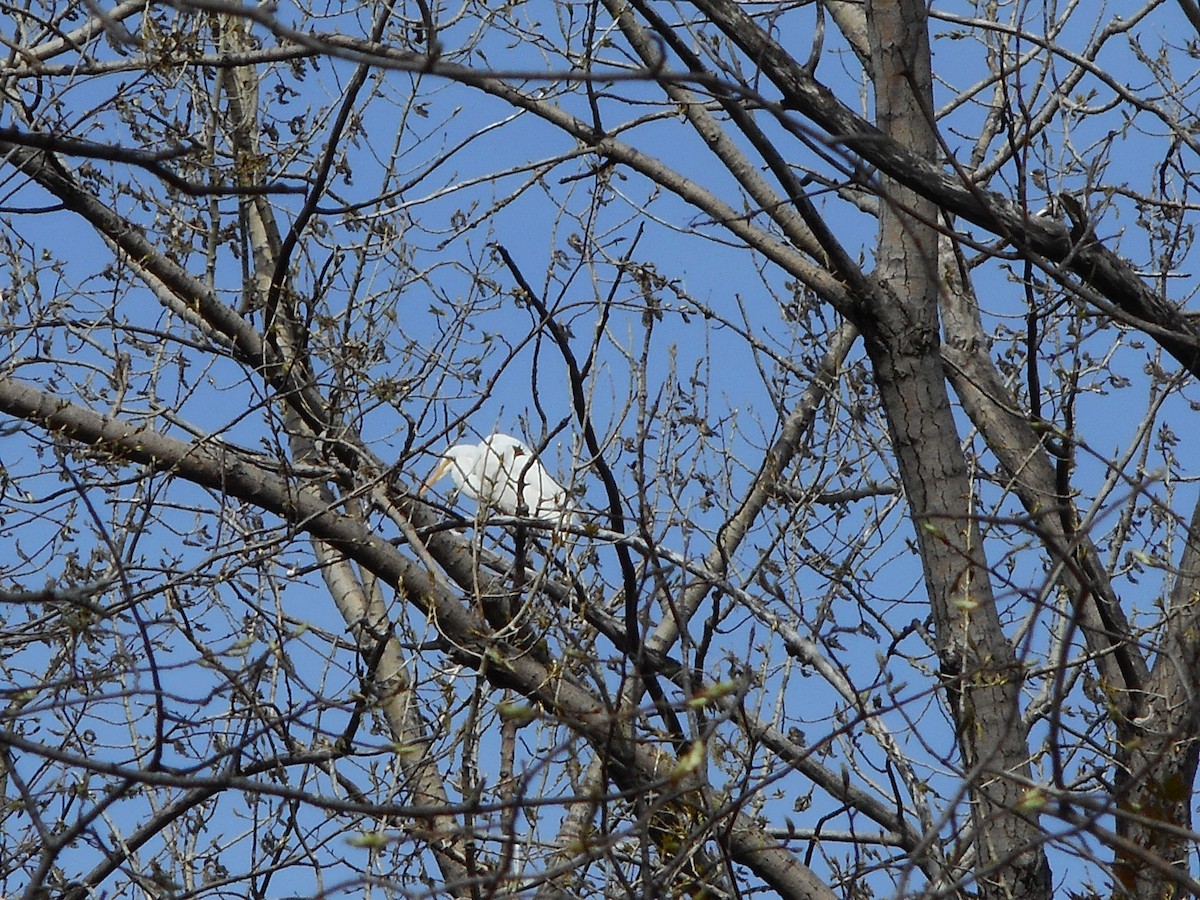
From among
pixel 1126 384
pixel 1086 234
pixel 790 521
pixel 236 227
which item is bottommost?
pixel 1086 234

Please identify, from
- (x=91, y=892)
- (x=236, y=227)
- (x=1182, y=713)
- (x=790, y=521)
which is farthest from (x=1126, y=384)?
(x=91, y=892)

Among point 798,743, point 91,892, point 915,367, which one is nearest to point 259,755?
point 91,892

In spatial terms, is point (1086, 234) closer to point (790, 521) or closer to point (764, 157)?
point (764, 157)

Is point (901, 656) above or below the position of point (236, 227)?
below

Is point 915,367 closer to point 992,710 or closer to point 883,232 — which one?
point 883,232

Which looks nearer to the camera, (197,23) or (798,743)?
(798,743)

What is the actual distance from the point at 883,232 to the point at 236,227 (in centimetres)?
335

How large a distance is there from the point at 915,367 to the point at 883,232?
508 millimetres

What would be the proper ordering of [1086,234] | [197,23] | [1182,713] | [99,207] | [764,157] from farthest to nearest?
[197,23]
[99,207]
[1182,713]
[764,157]
[1086,234]

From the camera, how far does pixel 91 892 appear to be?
454cm

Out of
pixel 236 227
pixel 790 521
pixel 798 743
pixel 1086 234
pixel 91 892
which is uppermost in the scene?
pixel 236 227

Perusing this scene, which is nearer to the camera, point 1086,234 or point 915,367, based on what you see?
point 1086,234

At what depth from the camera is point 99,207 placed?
490cm

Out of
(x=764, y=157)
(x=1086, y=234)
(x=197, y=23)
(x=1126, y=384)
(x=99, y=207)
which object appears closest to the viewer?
(x=1086, y=234)
